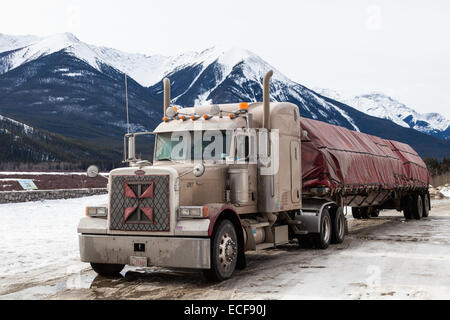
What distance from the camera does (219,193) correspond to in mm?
9938

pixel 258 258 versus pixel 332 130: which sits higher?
pixel 332 130

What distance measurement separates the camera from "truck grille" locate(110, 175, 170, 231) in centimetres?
895

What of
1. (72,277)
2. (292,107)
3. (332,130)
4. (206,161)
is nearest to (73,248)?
(72,277)

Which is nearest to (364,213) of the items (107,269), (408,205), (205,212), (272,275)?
(408,205)

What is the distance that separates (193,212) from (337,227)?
21.6 ft

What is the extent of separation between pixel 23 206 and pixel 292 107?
1923 cm

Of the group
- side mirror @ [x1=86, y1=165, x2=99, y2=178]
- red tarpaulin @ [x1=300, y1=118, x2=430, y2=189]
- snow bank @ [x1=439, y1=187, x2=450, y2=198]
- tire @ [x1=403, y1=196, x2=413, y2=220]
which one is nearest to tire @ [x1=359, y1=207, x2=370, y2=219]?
tire @ [x1=403, y1=196, x2=413, y2=220]

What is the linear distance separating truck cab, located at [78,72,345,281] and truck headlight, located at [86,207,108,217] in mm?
17

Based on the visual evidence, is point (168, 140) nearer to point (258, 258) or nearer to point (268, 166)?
point (268, 166)

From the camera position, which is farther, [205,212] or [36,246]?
[36,246]

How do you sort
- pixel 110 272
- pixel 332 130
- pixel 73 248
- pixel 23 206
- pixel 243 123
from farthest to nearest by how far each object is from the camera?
1. pixel 23 206
2. pixel 332 130
3. pixel 73 248
4. pixel 243 123
5. pixel 110 272

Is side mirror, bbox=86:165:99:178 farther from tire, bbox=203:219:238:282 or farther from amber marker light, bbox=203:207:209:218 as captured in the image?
tire, bbox=203:219:238:282

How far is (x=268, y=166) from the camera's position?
11078 millimetres

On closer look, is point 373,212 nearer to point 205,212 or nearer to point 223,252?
point 223,252
